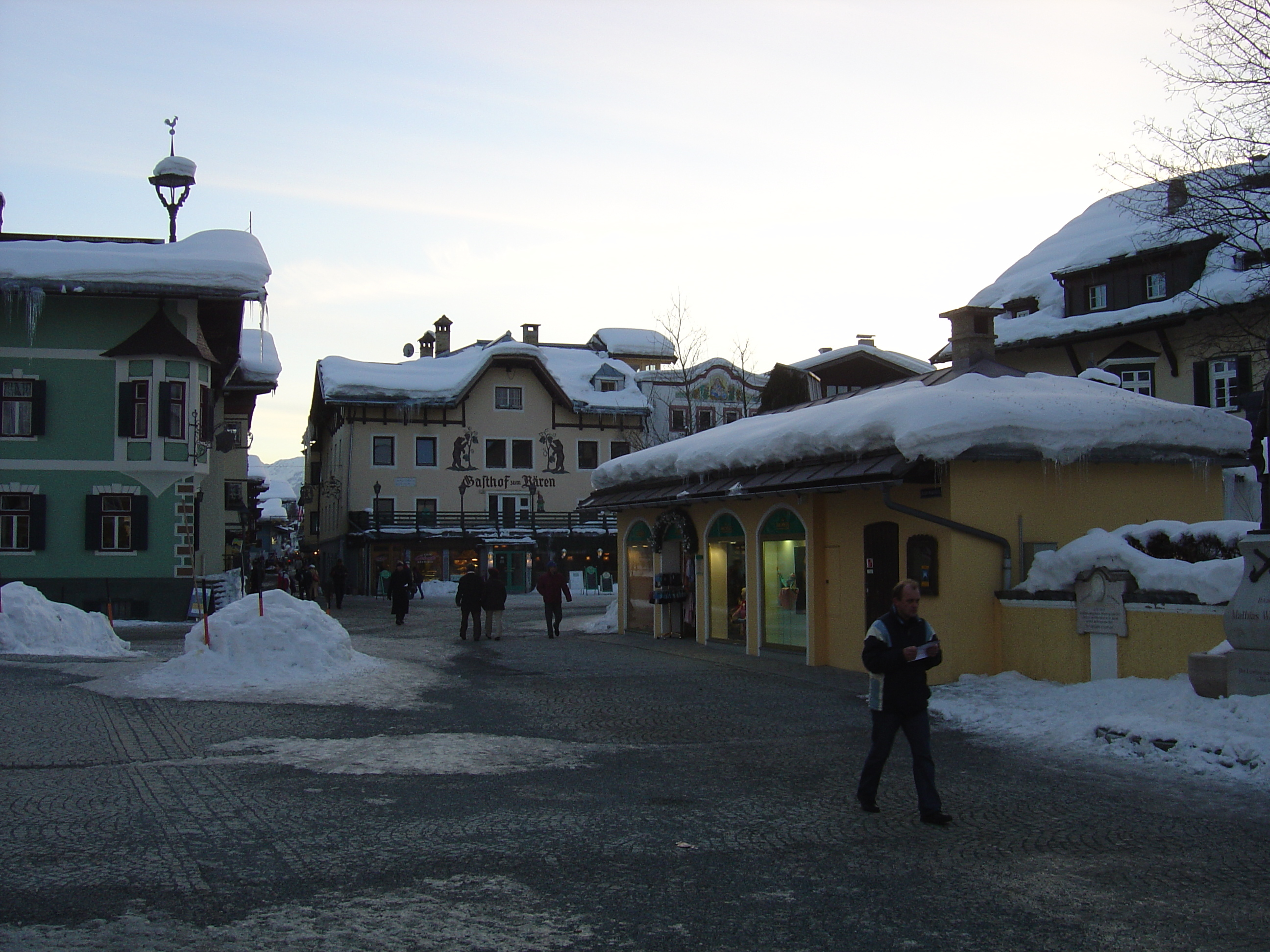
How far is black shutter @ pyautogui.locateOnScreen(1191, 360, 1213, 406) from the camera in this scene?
32.7 metres

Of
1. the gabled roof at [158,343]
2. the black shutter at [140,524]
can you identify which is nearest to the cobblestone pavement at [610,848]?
the black shutter at [140,524]

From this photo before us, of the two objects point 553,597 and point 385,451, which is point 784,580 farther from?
point 385,451

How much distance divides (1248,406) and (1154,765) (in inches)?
152

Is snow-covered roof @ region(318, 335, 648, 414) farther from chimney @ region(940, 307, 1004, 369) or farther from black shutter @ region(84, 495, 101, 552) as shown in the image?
chimney @ region(940, 307, 1004, 369)

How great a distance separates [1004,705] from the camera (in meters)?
12.6

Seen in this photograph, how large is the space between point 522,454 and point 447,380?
5.22 meters

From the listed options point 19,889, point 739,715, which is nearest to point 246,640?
point 739,715

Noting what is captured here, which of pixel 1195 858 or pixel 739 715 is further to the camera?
pixel 739 715

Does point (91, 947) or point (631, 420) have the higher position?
point (631, 420)

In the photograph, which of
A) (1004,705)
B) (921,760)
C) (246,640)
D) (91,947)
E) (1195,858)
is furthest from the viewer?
(246,640)

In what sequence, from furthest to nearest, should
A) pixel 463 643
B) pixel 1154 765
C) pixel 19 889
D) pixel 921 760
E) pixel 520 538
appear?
pixel 520 538 < pixel 463 643 < pixel 1154 765 < pixel 921 760 < pixel 19 889

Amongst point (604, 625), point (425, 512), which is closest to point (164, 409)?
point (604, 625)

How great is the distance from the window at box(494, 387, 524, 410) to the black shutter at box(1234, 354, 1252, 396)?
33847 millimetres

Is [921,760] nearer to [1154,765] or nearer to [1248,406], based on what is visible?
[1154,765]
